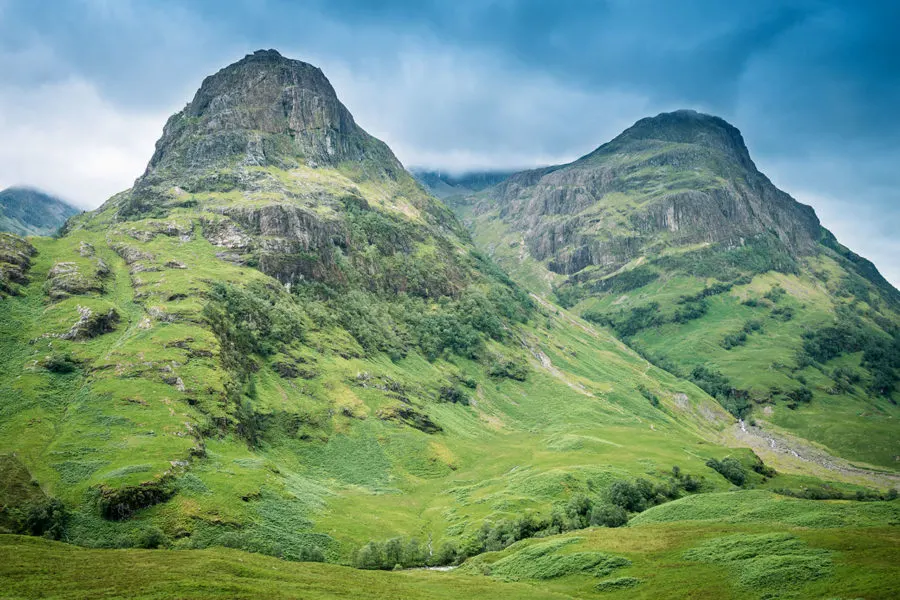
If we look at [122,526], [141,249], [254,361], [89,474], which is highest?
[141,249]

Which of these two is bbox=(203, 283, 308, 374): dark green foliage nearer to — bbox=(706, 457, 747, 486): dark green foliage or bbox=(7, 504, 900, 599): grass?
bbox=(7, 504, 900, 599): grass

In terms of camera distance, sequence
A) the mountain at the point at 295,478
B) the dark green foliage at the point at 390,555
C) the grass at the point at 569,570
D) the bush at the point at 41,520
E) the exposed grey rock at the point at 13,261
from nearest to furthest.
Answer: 1. the grass at the point at 569,570
2. the mountain at the point at 295,478
3. the bush at the point at 41,520
4. the dark green foliage at the point at 390,555
5. the exposed grey rock at the point at 13,261

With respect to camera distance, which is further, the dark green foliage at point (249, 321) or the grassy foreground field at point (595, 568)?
the dark green foliage at point (249, 321)

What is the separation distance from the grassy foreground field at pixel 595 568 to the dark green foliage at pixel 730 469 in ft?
192

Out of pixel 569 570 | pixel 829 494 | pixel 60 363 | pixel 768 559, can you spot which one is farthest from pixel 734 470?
pixel 60 363

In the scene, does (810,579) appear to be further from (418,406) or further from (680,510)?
(418,406)

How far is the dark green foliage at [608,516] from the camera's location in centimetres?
9812

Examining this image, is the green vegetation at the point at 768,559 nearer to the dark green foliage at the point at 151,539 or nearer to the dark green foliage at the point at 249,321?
the dark green foliage at the point at 151,539

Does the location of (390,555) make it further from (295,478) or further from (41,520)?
(41,520)

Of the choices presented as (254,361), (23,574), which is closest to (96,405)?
(254,361)

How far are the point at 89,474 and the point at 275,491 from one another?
104ft

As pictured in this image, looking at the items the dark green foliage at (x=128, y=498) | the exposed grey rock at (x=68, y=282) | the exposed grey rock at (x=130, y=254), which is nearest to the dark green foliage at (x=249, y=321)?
the exposed grey rock at (x=68, y=282)

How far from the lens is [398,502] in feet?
418

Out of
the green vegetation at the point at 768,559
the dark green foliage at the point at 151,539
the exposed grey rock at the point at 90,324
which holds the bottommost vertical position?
the green vegetation at the point at 768,559
